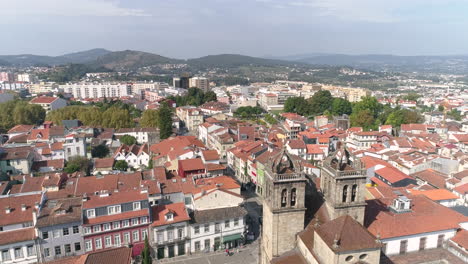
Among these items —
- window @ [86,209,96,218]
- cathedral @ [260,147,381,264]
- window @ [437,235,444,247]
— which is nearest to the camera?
cathedral @ [260,147,381,264]

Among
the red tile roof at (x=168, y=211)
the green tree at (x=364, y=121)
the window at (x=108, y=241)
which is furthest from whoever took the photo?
the green tree at (x=364, y=121)

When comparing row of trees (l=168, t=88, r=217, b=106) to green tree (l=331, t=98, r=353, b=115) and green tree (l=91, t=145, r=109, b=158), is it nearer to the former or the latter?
green tree (l=331, t=98, r=353, b=115)

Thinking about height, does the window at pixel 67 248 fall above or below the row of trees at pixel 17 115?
below

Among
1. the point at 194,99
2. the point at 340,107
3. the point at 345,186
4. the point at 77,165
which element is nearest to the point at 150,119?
the point at 77,165

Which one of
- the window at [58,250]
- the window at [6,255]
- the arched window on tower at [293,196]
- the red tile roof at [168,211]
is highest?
the arched window on tower at [293,196]

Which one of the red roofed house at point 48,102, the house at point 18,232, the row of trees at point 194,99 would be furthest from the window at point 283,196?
the red roofed house at point 48,102

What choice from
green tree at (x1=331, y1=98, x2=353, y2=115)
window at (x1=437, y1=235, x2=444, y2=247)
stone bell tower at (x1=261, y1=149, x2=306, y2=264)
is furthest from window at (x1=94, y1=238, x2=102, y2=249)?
green tree at (x1=331, y1=98, x2=353, y2=115)

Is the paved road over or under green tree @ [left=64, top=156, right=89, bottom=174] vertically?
under

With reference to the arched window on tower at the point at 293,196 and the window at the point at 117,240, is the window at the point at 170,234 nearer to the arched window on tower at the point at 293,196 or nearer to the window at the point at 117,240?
the window at the point at 117,240
